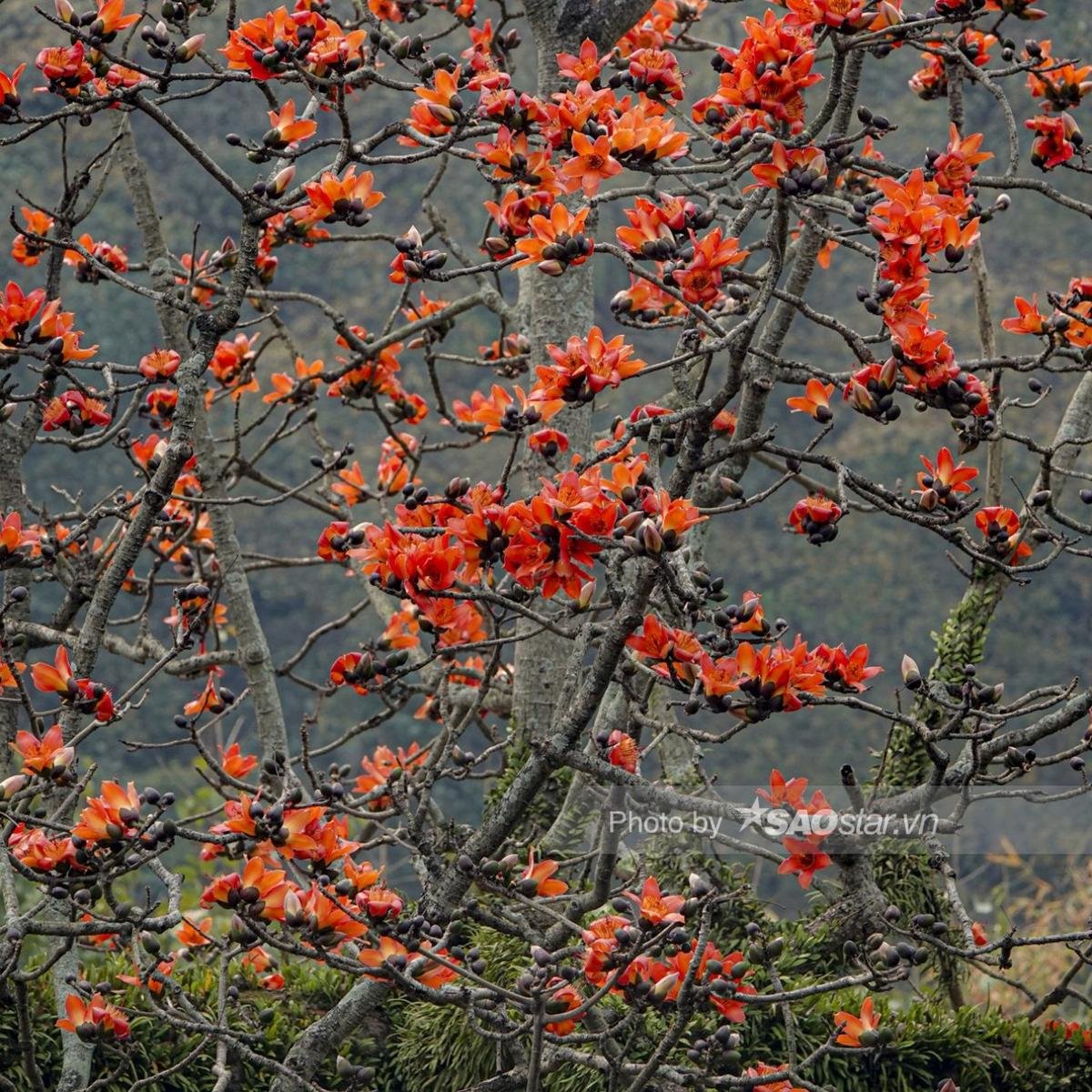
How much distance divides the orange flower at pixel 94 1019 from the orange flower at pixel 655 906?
0.96 meters

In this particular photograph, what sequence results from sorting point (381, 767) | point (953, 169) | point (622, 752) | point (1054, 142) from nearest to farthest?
point (622, 752) → point (953, 169) → point (1054, 142) → point (381, 767)

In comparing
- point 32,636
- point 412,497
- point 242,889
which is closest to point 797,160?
point 412,497

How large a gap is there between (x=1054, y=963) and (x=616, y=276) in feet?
35.2

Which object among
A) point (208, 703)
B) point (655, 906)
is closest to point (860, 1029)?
point (655, 906)

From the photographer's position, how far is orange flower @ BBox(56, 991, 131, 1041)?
2375mm

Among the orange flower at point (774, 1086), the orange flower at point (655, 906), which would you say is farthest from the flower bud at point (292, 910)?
the orange flower at point (774, 1086)

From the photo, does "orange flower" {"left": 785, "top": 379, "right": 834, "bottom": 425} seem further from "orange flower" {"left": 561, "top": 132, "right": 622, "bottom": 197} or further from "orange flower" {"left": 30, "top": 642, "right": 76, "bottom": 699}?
"orange flower" {"left": 30, "top": 642, "right": 76, "bottom": 699}

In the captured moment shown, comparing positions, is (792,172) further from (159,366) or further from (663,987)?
(159,366)

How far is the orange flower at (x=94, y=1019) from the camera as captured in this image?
7.79ft

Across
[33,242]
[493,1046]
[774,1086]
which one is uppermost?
[33,242]

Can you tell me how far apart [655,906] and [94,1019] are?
41.5 inches

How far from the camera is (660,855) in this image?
3893mm

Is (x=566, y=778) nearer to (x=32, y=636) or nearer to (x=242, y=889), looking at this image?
(x=32, y=636)

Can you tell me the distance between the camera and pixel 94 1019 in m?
2.44
